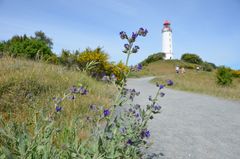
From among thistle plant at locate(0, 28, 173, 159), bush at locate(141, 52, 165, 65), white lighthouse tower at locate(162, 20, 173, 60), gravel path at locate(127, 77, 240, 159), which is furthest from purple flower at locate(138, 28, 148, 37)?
white lighthouse tower at locate(162, 20, 173, 60)

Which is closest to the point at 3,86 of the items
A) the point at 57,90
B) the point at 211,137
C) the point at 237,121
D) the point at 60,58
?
the point at 57,90

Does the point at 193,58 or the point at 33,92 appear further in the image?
the point at 193,58

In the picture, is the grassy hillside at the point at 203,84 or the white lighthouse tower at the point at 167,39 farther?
the white lighthouse tower at the point at 167,39

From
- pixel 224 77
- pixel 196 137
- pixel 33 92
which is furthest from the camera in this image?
pixel 224 77

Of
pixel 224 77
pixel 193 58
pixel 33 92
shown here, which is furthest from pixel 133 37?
pixel 193 58

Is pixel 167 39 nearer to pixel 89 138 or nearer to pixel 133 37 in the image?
pixel 133 37

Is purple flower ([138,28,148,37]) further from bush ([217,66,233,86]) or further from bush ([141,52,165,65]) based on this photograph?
bush ([141,52,165,65])

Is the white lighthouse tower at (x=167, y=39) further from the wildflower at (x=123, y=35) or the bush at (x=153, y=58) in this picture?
the wildflower at (x=123, y=35)

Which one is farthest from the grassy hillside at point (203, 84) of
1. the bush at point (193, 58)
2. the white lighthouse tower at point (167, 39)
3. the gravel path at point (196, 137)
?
the white lighthouse tower at point (167, 39)

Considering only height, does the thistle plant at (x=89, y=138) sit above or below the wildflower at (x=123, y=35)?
below

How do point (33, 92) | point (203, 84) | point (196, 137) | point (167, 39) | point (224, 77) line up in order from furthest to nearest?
point (167, 39) < point (224, 77) < point (203, 84) < point (33, 92) < point (196, 137)

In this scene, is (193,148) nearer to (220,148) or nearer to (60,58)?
(220,148)

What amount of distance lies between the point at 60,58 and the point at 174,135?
817 cm

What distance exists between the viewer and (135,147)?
1.85 m
